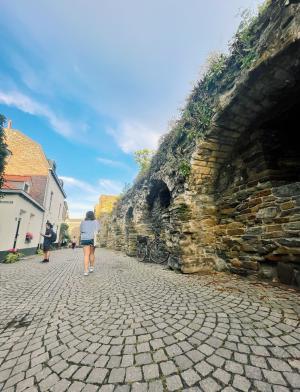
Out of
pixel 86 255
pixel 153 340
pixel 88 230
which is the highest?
pixel 88 230

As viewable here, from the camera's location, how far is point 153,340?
6.49ft

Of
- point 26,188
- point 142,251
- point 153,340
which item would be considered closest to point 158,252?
point 142,251

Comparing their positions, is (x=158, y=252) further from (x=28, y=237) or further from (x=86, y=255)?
(x=28, y=237)

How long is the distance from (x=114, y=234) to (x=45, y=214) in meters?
5.42

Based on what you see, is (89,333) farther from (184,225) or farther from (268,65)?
(268,65)

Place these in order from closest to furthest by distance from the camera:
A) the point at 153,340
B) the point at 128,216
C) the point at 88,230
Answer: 1. the point at 153,340
2. the point at 88,230
3. the point at 128,216

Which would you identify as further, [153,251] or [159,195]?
[159,195]

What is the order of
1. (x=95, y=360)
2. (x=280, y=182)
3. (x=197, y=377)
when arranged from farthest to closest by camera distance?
(x=280, y=182) → (x=95, y=360) → (x=197, y=377)

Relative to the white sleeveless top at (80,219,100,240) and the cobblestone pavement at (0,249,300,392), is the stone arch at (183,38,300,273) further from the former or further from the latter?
the white sleeveless top at (80,219,100,240)

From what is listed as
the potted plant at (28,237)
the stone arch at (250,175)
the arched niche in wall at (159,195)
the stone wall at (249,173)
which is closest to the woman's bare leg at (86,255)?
the stone wall at (249,173)

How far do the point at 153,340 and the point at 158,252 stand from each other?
608cm

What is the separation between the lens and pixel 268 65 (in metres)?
3.42

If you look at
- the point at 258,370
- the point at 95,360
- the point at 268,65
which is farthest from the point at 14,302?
the point at 268,65

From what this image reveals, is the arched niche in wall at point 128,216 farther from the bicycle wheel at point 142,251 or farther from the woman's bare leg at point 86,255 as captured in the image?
the woman's bare leg at point 86,255
